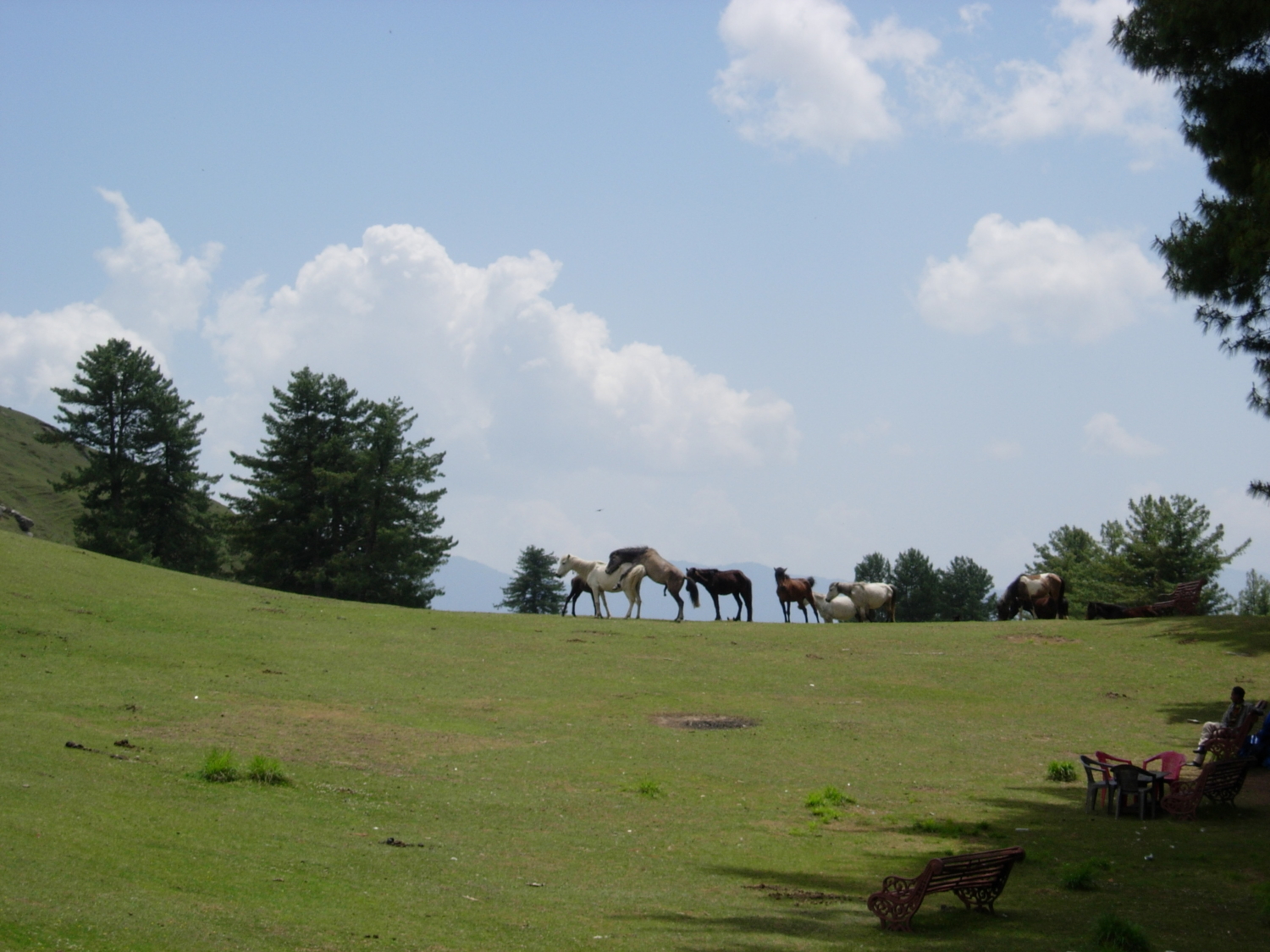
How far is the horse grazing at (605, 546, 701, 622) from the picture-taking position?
39438 millimetres

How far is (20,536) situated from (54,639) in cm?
1439

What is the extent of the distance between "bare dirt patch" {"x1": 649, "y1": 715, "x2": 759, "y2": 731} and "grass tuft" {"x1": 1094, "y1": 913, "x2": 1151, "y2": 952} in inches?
478

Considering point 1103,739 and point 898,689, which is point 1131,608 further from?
point 1103,739

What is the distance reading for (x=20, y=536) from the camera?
35.5m

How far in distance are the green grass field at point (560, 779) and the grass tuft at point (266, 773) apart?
0.21 m

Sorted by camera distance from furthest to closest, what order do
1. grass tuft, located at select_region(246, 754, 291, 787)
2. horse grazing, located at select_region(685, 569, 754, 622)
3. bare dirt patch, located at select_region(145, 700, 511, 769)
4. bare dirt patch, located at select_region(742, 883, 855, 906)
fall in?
horse grazing, located at select_region(685, 569, 754, 622), bare dirt patch, located at select_region(145, 700, 511, 769), grass tuft, located at select_region(246, 754, 291, 787), bare dirt patch, located at select_region(742, 883, 855, 906)

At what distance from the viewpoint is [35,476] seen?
340 feet

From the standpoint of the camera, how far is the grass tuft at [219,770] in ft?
48.0

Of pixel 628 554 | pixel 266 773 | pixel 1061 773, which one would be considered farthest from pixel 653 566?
pixel 266 773

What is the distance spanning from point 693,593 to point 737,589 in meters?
2.89

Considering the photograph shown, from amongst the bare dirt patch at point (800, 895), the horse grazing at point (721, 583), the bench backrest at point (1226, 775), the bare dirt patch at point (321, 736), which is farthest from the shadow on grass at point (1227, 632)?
the bare dirt patch at point (800, 895)

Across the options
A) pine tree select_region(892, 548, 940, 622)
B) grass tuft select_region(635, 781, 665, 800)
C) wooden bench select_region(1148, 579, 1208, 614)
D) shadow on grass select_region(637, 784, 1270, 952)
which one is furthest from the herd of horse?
pine tree select_region(892, 548, 940, 622)

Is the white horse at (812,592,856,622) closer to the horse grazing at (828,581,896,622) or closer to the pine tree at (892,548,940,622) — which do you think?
the horse grazing at (828,581,896,622)

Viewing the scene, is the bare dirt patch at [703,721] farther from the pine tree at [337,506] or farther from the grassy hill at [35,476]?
the grassy hill at [35,476]
